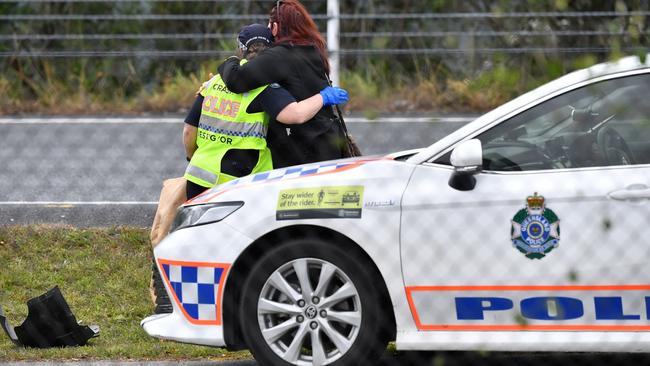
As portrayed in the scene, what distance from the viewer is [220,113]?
231 inches

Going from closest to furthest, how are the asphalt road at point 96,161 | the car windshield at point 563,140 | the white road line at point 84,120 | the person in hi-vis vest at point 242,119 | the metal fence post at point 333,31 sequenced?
the car windshield at point 563,140 < the person in hi-vis vest at point 242,119 < the asphalt road at point 96,161 < the white road line at point 84,120 < the metal fence post at point 333,31

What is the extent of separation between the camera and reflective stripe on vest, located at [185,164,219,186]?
5.95 m

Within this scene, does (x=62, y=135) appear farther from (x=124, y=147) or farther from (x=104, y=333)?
(x=104, y=333)

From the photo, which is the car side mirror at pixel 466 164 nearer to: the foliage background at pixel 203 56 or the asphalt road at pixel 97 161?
the asphalt road at pixel 97 161

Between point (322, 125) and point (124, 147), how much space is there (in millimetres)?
5112

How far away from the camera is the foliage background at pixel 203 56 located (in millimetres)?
12633

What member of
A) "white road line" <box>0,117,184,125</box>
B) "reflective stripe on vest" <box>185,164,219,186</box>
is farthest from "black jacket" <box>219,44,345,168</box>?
"white road line" <box>0,117,184,125</box>

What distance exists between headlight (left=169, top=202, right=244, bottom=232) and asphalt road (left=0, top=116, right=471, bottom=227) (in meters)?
2.68

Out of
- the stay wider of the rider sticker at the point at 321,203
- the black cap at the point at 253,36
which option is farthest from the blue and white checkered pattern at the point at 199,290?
the black cap at the point at 253,36

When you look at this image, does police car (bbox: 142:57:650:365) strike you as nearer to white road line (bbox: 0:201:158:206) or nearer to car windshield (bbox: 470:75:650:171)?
car windshield (bbox: 470:75:650:171)

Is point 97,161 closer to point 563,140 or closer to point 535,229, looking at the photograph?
point 563,140

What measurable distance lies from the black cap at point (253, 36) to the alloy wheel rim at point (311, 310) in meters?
1.42

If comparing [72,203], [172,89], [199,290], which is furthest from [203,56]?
[199,290]

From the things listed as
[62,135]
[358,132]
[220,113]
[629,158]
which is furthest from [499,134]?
[62,135]
